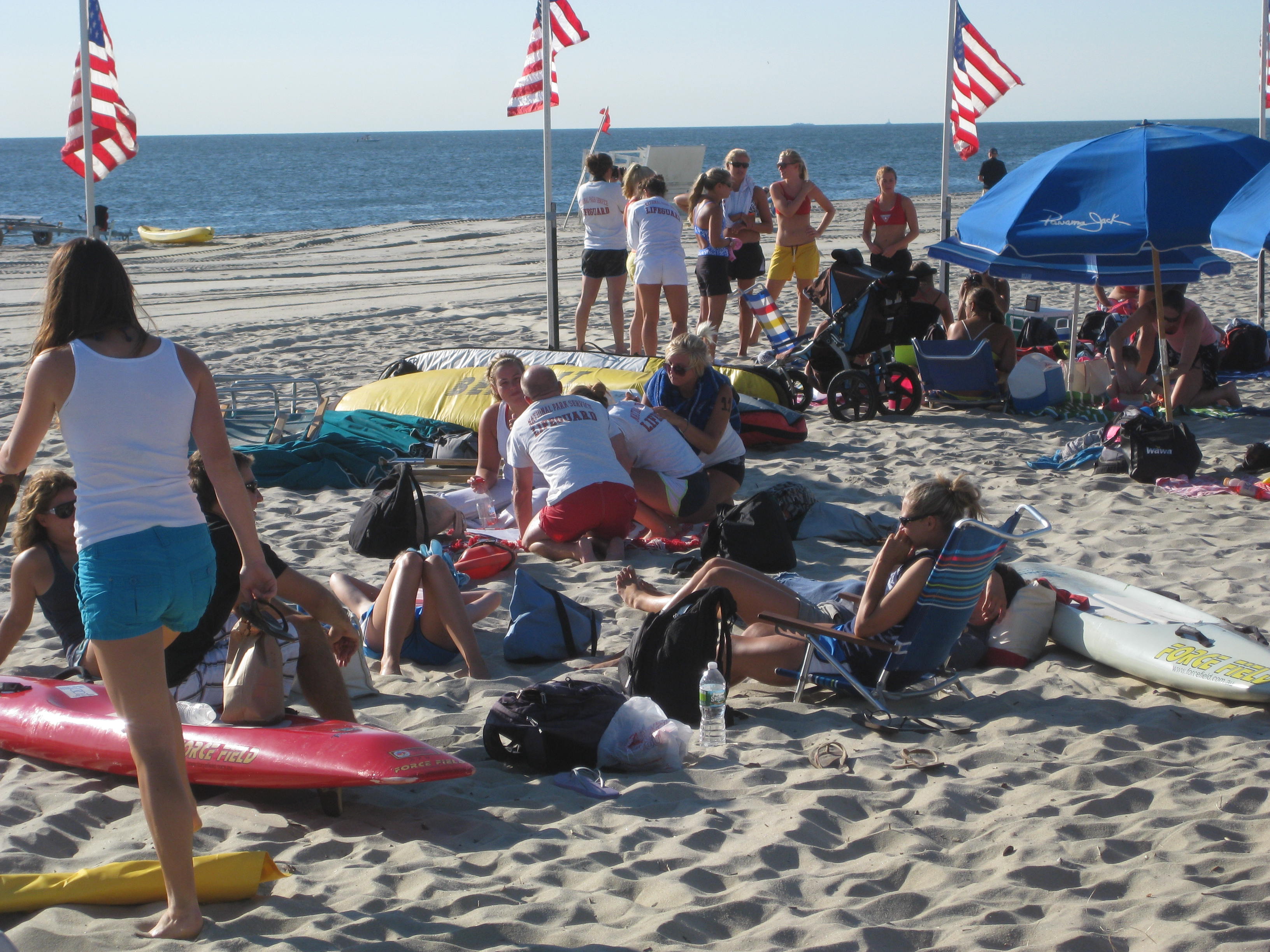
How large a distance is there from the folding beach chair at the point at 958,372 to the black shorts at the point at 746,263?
2.49 m

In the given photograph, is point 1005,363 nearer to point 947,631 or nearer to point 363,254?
point 947,631

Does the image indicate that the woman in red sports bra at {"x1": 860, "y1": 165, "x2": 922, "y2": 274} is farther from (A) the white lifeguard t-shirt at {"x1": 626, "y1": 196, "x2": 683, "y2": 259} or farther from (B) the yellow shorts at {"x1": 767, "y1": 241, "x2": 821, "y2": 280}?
(A) the white lifeguard t-shirt at {"x1": 626, "y1": 196, "x2": 683, "y2": 259}

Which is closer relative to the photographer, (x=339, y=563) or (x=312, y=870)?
(x=312, y=870)

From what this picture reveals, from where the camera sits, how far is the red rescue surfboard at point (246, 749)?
3389 millimetres

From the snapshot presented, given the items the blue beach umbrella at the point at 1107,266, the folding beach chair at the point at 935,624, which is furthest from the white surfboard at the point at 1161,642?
the blue beach umbrella at the point at 1107,266

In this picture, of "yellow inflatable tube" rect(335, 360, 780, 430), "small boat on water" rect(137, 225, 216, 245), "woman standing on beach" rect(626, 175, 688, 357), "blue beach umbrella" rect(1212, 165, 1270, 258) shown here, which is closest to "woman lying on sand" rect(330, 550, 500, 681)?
"yellow inflatable tube" rect(335, 360, 780, 430)

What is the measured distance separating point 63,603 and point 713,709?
2388 mm

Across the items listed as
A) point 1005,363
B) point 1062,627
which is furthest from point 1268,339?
point 1062,627

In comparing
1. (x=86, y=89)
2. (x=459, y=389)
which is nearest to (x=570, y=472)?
(x=459, y=389)

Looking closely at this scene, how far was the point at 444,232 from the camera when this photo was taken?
2975 centimetres

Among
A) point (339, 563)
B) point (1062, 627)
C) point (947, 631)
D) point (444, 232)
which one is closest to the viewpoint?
point (947, 631)

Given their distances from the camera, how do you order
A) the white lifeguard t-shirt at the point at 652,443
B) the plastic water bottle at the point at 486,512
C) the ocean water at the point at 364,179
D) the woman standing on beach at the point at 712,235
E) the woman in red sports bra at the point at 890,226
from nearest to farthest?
1. the white lifeguard t-shirt at the point at 652,443
2. the plastic water bottle at the point at 486,512
3. the woman standing on beach at the point at 712,235
4. the woman in red sports bra at the point at 890,226
5. the ocean water at the point at 364,179

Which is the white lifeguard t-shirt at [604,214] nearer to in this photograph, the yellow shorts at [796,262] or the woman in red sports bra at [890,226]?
the yellow shorts at [796,262]

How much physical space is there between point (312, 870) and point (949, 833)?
177cm
